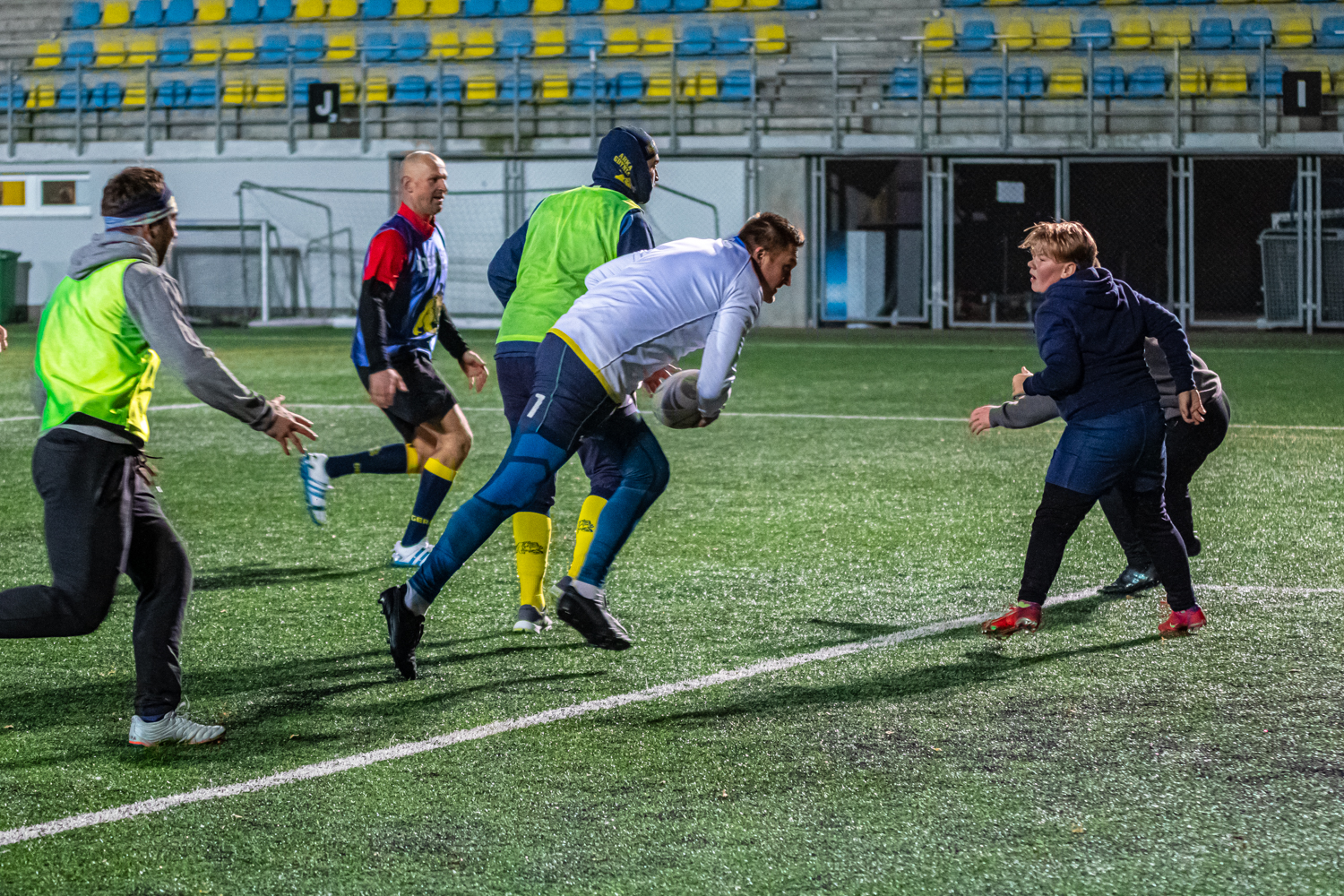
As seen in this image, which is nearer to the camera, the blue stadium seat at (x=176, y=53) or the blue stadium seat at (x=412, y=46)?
the blue stadium seat at (x=412, y=46)

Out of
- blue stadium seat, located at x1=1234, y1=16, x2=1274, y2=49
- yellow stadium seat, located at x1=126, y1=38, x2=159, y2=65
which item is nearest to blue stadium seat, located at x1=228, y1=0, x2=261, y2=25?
yellow stadium seat, located at x1=126, y1=38, x2=159, y2=65

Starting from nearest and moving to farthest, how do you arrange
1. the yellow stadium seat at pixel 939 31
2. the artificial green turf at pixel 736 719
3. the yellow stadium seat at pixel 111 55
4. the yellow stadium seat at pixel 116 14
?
1. the artificial green turf at pixel 736 719
2. the yellow stadium seat at pixel 939 31
3. the yellow stadium seat at pixel 111 55
4. the yellow stadium seat at pixel 116 14

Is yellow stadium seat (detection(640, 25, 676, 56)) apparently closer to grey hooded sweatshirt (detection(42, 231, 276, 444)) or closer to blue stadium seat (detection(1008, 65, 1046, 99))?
blue stadium seat (detection(1008, 65, 1046, 99))

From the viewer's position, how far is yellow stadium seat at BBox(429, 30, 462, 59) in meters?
28.4

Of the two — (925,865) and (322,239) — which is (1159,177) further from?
(925,865)

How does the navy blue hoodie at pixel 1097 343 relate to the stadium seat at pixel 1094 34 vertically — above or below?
below

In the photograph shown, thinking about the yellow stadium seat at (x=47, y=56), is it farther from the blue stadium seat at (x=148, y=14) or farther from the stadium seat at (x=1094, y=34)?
the stadium seat at (x=1094, y=34)

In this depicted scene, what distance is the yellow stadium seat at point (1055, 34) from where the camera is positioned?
25516 millimetres

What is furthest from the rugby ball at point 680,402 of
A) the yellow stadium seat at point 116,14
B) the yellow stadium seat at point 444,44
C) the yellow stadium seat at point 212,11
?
the yellow stadium seat at point 116,14

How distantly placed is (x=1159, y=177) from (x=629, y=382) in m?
21.4

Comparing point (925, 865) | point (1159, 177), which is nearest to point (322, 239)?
point (1159, 177)

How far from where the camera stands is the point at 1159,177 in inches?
971

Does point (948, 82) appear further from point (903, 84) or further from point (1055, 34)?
point (1055, 34)

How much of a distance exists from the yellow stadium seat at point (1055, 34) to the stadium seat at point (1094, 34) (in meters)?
0.15
